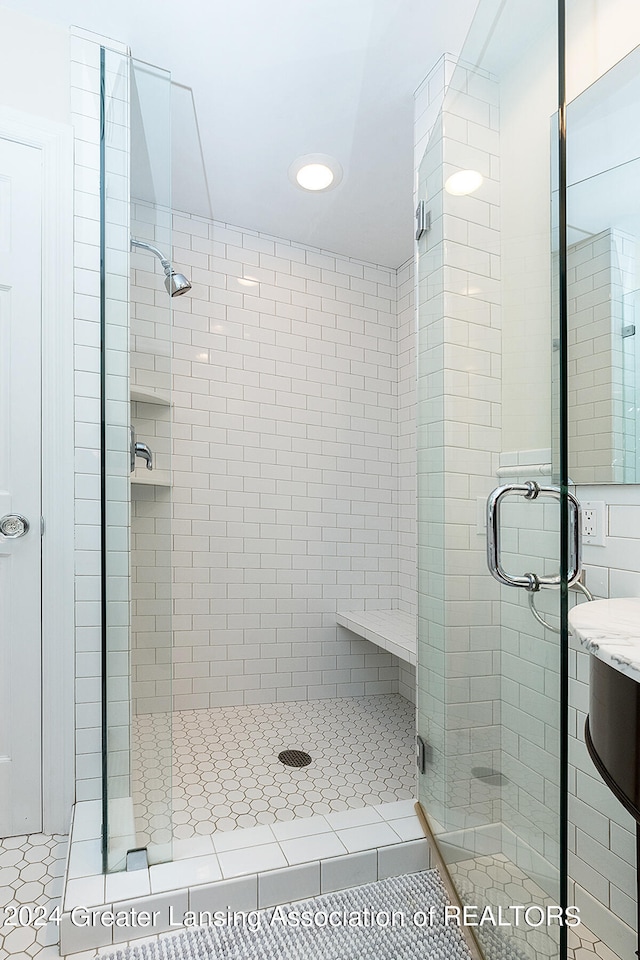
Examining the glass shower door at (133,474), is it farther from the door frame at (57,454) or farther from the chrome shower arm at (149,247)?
the door frame at (57,454)

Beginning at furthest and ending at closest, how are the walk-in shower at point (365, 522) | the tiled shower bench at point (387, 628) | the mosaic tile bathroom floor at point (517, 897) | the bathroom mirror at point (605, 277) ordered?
the tiled shower bench at point (387, 628), the bathroom mirror at point (605, 277), the walk-in shower at point (365, 522), the mosaic tile bathroom floor at point (517, 897)

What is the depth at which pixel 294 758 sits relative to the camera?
2.21 m

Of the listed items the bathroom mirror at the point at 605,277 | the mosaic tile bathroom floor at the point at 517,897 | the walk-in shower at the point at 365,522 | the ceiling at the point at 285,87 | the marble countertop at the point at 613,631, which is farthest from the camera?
the ceiling at the point at 285,87

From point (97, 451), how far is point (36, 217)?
759mm

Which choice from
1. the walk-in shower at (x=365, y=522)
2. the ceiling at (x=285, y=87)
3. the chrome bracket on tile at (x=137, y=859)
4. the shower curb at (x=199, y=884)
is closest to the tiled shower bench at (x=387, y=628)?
the walk-in shower at (x=365, y=522)

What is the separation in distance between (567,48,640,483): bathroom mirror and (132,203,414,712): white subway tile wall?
1.68 meters

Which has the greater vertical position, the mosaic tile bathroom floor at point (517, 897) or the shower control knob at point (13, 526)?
the shower control knob at point (13, 526)

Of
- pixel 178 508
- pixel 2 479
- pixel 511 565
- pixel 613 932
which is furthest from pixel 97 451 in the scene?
pixel 613 932

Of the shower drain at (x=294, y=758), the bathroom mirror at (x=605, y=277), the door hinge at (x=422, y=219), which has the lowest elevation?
the shower drain at (x=294, y=758)

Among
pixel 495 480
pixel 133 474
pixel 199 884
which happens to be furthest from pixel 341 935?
pixel 133 474

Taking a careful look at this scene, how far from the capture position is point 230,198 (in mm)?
2619

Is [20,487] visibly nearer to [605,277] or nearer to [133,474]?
[133,474]

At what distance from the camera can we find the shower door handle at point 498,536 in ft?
2.70

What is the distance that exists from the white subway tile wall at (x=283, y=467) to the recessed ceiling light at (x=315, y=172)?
19.9 inches
